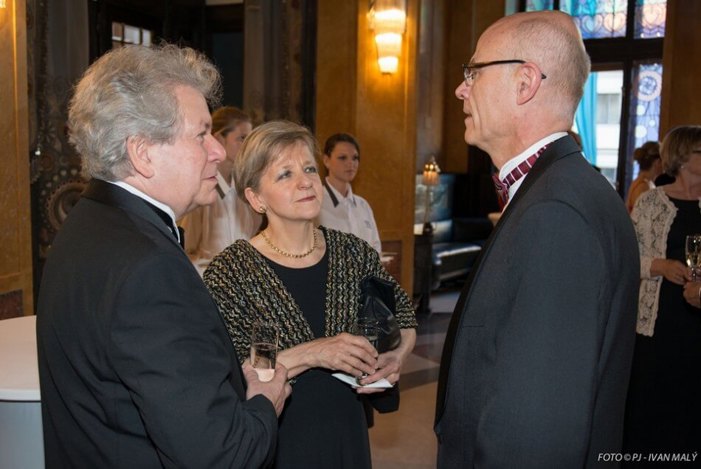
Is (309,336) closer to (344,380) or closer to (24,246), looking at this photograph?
(344,380)

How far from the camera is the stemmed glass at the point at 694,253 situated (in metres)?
3.00

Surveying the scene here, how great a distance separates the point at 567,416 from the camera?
1.28m

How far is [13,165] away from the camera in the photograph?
3.66 metres

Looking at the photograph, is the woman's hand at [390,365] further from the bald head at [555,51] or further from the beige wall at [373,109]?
the beige wall at [373,109]

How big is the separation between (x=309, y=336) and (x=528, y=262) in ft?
3.30

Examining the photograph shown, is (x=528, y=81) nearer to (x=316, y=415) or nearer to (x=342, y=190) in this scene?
(x=316, y=415)

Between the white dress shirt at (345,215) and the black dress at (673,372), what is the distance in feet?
7.06

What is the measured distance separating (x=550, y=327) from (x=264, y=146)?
51.1 inches

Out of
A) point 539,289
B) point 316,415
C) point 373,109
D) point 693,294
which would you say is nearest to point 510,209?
point 539,289

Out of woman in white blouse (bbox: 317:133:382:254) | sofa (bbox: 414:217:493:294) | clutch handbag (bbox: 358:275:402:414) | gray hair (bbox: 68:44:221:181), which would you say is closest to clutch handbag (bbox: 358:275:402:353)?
clutch handbag (bbox: 358:275:402:414)

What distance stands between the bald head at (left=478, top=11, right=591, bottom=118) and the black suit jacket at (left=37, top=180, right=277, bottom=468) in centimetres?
86

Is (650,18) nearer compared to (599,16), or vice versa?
(650,18)

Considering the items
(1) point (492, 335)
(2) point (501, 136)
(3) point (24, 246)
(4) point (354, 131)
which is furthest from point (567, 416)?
(4) point (354, 131)

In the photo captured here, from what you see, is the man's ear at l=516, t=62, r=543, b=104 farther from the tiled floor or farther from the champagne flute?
the tiled floor
